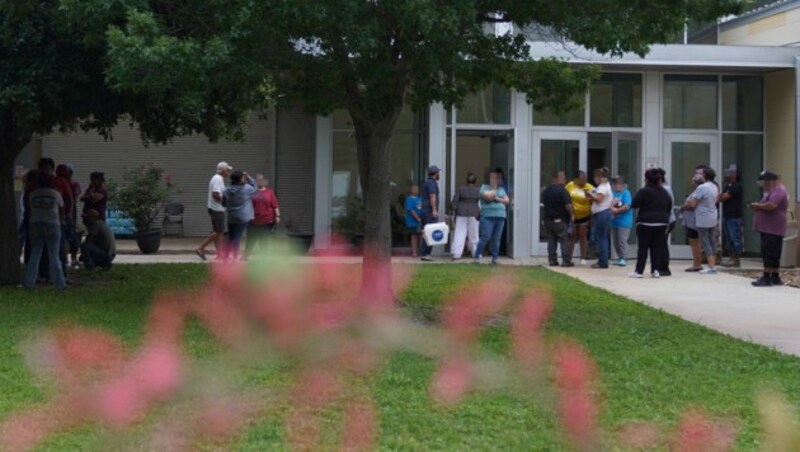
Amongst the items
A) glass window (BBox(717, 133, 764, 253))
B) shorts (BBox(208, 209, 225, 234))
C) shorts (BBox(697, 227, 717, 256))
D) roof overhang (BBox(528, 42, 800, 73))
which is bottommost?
shorts (BBox(697, 227, 717, 256))

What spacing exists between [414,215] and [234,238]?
367cm

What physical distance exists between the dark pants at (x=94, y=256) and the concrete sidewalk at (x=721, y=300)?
7149 millimetres

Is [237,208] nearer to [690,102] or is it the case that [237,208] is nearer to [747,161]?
[690,102]

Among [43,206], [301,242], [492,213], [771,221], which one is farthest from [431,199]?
[43,206]

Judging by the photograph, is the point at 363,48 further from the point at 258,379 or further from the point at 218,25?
the point at 258,379

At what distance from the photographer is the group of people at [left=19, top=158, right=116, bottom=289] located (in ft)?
41.4

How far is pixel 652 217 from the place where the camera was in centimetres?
1527

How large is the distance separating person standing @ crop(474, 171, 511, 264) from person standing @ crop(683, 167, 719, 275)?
3.11 meters

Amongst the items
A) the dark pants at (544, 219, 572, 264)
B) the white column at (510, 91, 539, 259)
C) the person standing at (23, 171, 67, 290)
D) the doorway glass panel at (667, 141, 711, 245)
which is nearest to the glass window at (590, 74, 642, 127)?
the doorway glass panel at (667, 141, 711, 245)

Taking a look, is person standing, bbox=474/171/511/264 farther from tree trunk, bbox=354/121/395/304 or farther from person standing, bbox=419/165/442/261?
tree trunk, bbox=354/121/395/304

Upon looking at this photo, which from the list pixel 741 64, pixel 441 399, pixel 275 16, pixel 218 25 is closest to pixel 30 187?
pixel 218 25

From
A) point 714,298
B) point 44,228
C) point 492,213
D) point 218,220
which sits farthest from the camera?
point 492,213

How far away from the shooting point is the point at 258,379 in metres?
7.36

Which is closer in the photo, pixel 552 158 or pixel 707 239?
pixel 707 239
